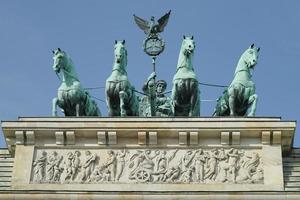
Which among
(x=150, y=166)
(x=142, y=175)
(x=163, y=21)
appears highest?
(x=163, y=21)

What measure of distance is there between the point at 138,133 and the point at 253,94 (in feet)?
11.0

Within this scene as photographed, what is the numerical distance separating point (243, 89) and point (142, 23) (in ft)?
17.6

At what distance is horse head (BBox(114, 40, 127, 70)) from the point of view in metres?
28.1

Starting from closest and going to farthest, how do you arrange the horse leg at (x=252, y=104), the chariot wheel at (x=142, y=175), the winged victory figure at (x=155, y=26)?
the chariot wheel at (x=142, y=175) → the horse leg at (x=252, y=104) → the winged victory figure at (x=155, y=26)

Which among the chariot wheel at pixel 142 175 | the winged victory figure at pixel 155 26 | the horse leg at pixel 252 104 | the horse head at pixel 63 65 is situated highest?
the winged victory figure at pixel 155 26

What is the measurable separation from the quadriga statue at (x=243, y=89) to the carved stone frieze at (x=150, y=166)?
5.74ft

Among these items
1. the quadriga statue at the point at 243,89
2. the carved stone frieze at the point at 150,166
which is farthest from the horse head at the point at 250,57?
the carved stone frieze at the point at 150,166

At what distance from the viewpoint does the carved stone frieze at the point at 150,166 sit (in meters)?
25.7

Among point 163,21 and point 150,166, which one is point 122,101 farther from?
point 163,21

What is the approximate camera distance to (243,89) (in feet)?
90.3

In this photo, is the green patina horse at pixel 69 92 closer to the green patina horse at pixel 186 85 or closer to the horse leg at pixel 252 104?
the green patina horse at pixel 186 85

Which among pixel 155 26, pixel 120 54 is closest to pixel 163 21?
pixel 155 26

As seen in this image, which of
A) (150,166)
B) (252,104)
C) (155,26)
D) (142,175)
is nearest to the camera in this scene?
(142,175)

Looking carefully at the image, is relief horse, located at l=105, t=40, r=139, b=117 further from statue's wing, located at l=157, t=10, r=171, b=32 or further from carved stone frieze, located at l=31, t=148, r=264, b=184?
statue's wing, located at l=157, t=10, r=171, b=32
